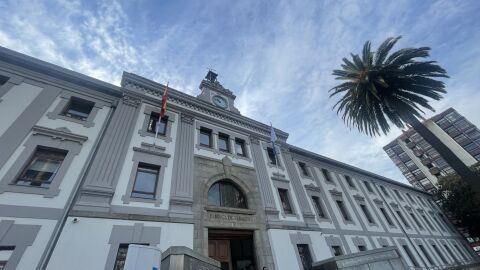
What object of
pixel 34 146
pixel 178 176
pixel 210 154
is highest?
pixel 210 154

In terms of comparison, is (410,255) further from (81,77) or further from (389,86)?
(81,77)

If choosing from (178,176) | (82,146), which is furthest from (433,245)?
(82,146)

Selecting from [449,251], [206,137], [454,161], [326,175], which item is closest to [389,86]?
[454,161]

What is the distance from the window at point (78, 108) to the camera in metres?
10.4

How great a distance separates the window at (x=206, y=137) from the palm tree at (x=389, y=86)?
12.0m

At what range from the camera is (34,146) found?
318 inches

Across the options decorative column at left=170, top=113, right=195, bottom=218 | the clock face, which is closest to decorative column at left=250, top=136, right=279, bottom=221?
the clock face

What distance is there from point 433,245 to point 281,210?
1031 inches

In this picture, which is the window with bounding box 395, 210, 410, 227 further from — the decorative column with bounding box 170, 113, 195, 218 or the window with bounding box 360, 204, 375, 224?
the decorative column with bounding box 170, 113, 195, 218

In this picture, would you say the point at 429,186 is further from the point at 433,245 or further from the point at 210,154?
the point at 210,154

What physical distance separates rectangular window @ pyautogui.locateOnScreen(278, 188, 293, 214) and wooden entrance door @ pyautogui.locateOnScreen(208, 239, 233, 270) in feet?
15.1

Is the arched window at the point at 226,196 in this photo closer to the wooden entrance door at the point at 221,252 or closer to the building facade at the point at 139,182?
the building facade at the point at 139,182

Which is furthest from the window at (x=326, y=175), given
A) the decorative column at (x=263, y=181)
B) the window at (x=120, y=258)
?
the window at (x=120, y=258)

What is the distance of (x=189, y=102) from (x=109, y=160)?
646 cm
